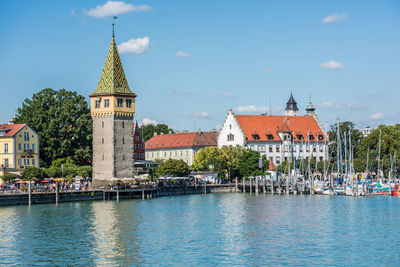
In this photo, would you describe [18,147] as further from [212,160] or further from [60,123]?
[212,160]

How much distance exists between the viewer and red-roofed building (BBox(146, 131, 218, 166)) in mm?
132000

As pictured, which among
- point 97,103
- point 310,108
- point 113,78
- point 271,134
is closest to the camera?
point 113,78

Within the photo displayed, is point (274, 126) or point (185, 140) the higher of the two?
point (274, 126)

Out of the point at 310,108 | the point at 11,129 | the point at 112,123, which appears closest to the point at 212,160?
the point at 112,123

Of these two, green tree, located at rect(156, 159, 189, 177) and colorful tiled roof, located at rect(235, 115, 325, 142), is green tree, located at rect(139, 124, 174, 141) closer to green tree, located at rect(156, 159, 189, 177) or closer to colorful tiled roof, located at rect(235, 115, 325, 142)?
colorful tiled roof, located at rect(235, 115, 325, 142)

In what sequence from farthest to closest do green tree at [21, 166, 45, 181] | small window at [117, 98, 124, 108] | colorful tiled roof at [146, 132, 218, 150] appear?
colorful tiled roof at [146, 132, 218, 150] < small window at [117, 98, 124, 108] < green tree at [21, 166, 45, 181]

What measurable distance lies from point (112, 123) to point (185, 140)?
47.1 metres

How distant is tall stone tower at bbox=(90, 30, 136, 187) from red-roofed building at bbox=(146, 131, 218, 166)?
42655 mm

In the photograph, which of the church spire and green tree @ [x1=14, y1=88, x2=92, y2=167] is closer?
green tree @ [x1=14, y1=88, x2=92, y2=167]

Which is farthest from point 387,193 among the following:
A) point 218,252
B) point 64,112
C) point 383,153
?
point 218,252

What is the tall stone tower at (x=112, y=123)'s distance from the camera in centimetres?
8750

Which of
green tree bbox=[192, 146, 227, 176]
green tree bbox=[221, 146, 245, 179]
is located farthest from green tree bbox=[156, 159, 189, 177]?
green tree bbox=[221, 146, 245, 179]

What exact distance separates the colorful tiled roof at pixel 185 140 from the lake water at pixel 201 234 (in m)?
57.7

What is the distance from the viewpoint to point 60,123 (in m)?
94.9
